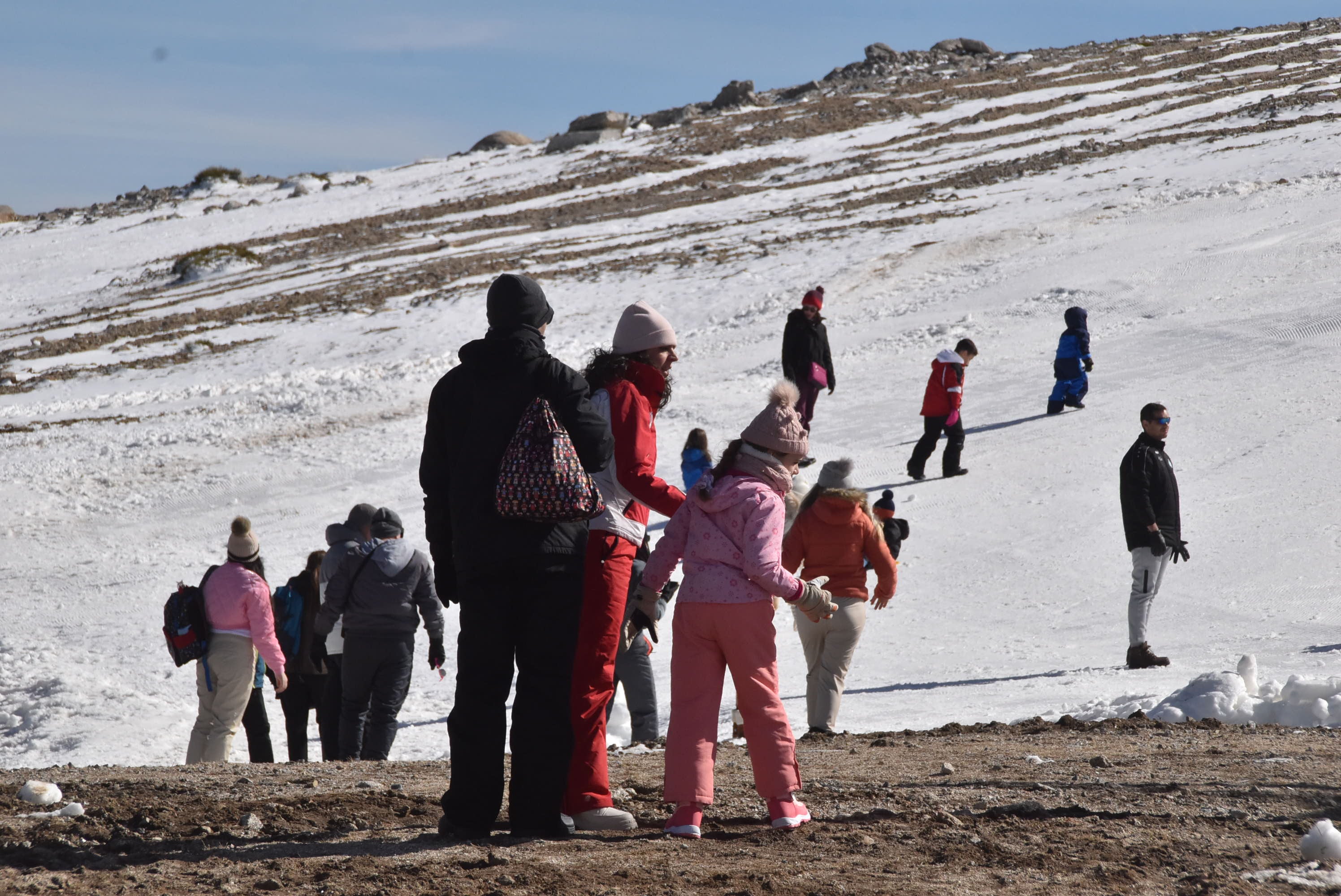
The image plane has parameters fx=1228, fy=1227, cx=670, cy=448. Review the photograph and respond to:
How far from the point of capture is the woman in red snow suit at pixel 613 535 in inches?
167

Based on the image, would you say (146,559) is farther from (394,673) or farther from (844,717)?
(844,717)

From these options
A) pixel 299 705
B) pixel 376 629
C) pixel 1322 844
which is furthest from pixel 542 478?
pixel 299 705

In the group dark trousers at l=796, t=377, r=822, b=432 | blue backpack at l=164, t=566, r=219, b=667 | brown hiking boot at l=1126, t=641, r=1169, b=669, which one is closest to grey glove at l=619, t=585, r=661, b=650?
blue backpack at l=164, t=566, r=219, b=667

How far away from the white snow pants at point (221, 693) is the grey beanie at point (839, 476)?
11.2 feet

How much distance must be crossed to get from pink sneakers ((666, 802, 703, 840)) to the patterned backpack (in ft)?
3.57

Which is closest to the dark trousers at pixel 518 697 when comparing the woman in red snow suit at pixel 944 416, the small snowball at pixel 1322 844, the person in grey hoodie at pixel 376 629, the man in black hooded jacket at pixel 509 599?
the man in black hooded jacket at pixel 509 599

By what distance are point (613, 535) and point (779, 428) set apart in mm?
719

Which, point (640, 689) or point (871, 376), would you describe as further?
point (871, 376)

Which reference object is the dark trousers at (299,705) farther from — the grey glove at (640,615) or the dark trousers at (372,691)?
the grey glove at (640,615)

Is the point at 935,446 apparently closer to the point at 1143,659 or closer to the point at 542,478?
the point at 1143,659

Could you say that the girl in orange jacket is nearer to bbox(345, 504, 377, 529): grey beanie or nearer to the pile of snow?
the pile of snow

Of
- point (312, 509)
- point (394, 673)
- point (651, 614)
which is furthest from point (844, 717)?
point (312, 509)

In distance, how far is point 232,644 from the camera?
6977 mm

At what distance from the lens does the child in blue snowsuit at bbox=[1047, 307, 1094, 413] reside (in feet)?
49.3
